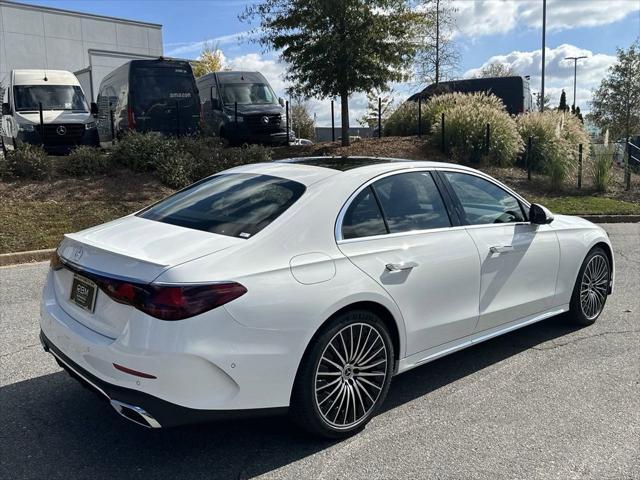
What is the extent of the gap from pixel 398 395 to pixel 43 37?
4338 centimetres

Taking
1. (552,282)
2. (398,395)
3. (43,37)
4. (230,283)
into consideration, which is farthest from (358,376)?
(43,37)

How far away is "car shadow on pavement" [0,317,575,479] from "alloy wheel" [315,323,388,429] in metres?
0.21

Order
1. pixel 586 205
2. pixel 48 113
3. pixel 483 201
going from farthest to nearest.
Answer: pixel 48 113, pixel 586 205, pixel 483 201

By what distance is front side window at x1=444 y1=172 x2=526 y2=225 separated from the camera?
4.28 metres

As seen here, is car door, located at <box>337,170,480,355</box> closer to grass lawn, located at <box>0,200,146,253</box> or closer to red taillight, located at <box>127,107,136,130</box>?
grass lawn, located at <box>0,200,146,253</box>

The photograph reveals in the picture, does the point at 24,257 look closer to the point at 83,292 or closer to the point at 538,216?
the point at 83,292

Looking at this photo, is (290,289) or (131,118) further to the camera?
(131,118)

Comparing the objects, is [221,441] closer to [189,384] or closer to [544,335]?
[189,384]

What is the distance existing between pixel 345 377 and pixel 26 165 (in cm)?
1016

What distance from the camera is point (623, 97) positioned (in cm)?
2312

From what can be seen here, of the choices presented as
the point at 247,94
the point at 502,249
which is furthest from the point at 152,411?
the point at 247,94

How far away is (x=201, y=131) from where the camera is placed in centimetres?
1539

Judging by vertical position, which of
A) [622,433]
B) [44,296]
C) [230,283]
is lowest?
[622,433]

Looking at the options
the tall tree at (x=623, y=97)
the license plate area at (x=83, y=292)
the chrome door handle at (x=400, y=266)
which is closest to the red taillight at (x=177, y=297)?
the license plate area at (x=83, y=292)
